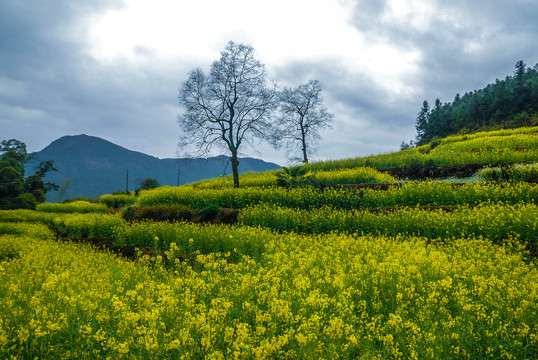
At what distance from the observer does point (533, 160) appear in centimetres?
1734

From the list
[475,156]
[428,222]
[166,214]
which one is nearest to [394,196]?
[428,222]

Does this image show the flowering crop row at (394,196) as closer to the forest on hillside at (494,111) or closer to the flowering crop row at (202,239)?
the flowering crop row at (202,239)

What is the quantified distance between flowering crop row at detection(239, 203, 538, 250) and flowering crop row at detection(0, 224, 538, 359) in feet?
10.1

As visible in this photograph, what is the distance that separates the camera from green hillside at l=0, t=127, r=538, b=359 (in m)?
3.09

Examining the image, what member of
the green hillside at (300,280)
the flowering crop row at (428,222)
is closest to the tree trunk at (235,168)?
the green hillside at (300,280)

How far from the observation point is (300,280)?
4.36m

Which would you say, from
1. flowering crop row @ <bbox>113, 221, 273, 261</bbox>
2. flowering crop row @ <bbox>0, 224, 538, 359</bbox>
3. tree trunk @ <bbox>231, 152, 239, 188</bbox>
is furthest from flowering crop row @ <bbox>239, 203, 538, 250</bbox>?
tree trunk @ <bbox>231, 152, 239, 188</bbox>

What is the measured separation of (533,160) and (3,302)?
22.0 metres

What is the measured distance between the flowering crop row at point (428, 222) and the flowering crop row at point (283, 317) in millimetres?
3082

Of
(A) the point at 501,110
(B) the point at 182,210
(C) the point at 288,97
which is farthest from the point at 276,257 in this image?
(A) the point at 501,110

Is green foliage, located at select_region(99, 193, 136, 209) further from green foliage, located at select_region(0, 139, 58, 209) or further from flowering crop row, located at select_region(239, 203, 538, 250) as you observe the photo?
flowering crop row, located at select_region(239, 203, 538, 250)

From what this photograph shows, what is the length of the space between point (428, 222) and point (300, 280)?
6.89 meters

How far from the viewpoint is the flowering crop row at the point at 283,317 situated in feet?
9.48

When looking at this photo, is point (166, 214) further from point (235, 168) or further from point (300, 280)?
point (300, 280)
